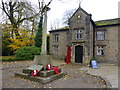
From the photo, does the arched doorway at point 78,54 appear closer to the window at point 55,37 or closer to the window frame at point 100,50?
the window frame at point 100,50

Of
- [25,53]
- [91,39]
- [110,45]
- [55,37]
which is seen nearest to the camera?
[110,45]

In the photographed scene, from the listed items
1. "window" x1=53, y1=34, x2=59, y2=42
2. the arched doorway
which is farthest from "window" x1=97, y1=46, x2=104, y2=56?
"window" x1=53, y1=34, x2=59, y2=42

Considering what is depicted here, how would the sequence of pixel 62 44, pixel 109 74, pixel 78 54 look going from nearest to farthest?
pixel 109 74, pixel 78 54, pixel 62 44

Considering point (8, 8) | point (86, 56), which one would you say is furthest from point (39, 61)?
point (8, 8)

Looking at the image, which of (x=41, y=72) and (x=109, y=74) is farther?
(x=109, y=74)

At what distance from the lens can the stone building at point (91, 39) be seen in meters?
13.7

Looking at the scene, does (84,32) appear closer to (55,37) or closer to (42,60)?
(55,37)

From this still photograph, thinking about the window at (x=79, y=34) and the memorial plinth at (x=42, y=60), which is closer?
the memorial plinth at (x=42, y=60)

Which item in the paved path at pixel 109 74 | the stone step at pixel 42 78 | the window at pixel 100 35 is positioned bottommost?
the paved path at pixel 109 74

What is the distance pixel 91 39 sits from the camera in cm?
1420

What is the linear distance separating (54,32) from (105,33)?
9537 millimetres

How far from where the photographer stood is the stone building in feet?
45.0

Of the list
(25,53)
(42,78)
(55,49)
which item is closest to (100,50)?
(55,49)

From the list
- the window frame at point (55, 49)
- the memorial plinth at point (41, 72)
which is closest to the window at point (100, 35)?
the window frame at point (55, 49)
